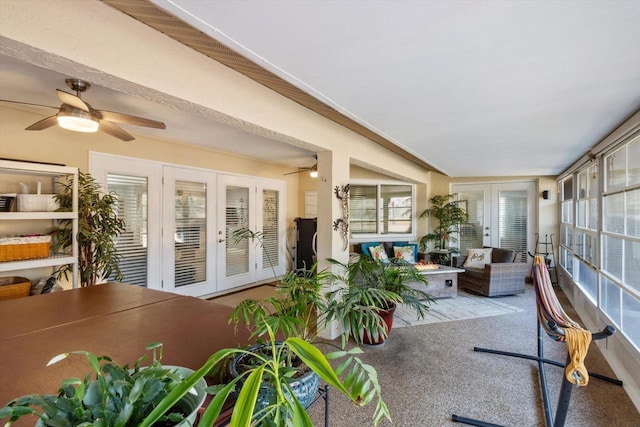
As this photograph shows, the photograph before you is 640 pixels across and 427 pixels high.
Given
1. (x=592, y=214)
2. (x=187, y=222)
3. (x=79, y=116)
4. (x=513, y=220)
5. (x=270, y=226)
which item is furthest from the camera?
(x=513, y=220)

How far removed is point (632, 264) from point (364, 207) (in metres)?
4.28

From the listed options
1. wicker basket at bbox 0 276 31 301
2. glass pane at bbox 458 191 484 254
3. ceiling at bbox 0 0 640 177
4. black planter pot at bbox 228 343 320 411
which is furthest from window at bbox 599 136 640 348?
wicker basket at bbox 0 276 31 301

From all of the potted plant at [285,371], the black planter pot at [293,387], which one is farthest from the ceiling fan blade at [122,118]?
the black planter pot at [293,387]

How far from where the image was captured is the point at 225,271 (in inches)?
192

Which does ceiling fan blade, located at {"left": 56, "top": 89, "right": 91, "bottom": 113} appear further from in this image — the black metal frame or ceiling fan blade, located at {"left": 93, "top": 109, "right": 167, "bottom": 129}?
the black metal frame

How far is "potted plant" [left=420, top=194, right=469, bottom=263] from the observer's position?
6.13 metres

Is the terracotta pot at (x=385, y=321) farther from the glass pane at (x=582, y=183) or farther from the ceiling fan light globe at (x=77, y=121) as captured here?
the glass pane at (x=582, y=183)

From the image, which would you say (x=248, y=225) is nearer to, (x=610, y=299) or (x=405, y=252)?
(x=405, y=252)

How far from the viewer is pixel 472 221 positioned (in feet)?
20.9

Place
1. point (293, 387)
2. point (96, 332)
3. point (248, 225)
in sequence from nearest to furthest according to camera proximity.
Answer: point (293, 387), point (96, 332), point (248, 225)

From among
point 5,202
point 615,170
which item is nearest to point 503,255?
point 615,170

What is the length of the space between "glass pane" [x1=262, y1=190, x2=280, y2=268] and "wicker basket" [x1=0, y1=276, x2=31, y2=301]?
3347 mm

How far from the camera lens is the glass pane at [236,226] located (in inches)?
195

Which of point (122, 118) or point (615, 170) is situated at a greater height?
point (122, 118)
